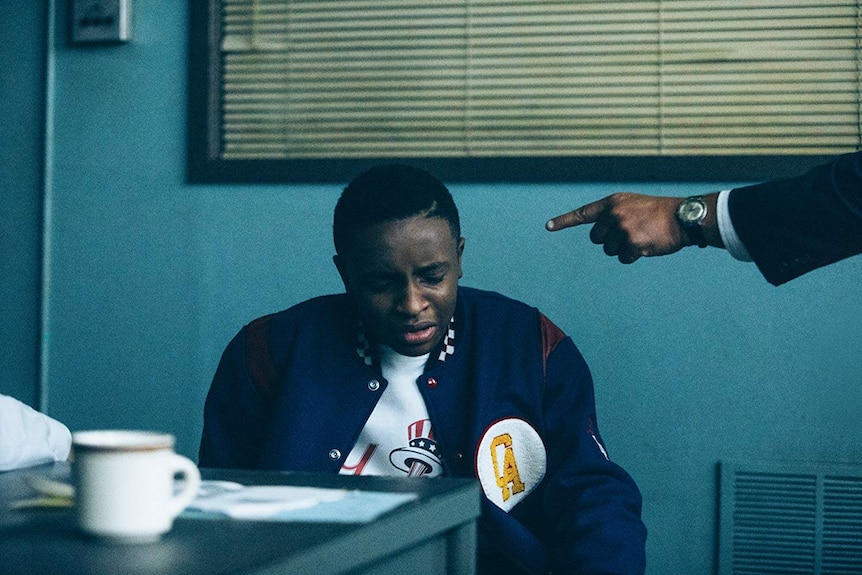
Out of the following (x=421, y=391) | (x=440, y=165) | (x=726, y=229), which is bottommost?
(x=421, y=391)

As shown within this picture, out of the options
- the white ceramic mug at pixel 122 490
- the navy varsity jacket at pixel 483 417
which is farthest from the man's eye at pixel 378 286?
the white ceramic mug at pixel 122 490

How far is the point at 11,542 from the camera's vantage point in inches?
33.6

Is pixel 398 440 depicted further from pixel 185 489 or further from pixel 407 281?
pixel 185 489

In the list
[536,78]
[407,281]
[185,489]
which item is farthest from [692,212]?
[185,489]

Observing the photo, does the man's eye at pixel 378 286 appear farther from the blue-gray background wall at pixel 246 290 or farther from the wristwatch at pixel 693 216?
the blue-gray background wall at pixel 246 290

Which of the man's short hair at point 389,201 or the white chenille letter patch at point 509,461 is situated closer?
the white chenille letter patch at point 509,461

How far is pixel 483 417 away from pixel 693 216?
1.65ft

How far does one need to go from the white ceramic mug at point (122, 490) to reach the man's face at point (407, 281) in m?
0.88

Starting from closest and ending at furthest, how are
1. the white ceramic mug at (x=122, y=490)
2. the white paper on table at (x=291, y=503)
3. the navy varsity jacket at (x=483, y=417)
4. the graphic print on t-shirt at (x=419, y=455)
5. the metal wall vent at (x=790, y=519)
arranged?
the white ceramic mug at (x=122, y=490)
the white paper on table at (x=291, y=503)
the navy varsity jacket at (x=483, y=417)
the graphic print on t-shirt at (x=419, y=455)
the metal wall vent at (x=790, y=519)

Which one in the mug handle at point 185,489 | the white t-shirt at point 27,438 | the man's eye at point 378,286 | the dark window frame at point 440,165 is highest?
the dark window frame at point 440,165

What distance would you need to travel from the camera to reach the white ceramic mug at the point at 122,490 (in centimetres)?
84

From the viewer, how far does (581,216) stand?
1778mm

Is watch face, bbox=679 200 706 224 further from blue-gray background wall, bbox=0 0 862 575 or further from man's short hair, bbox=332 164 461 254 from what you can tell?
blue-gray background wall, bbox=0 0 862 575

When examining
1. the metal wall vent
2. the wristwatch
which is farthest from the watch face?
the metal wall vent
